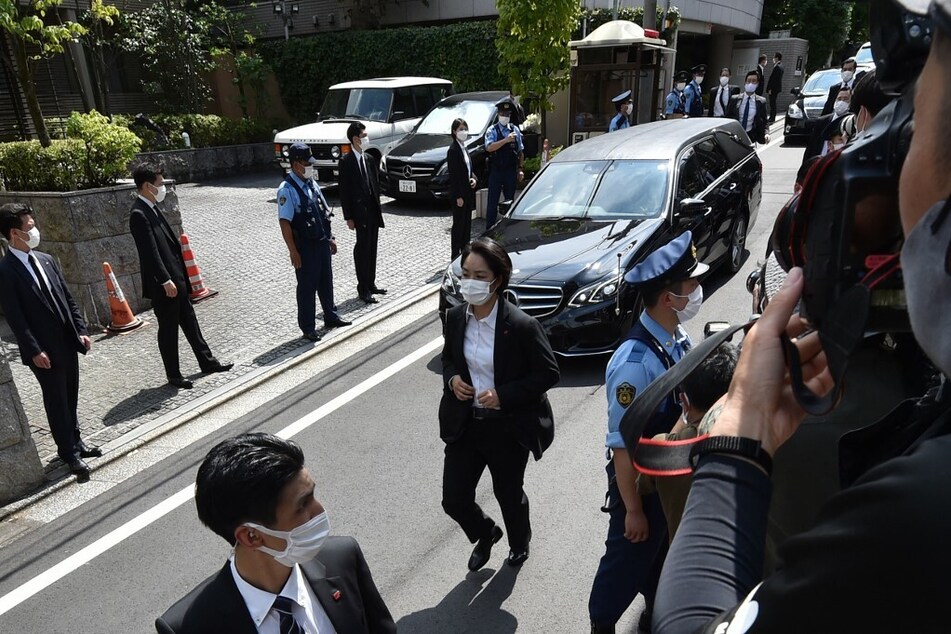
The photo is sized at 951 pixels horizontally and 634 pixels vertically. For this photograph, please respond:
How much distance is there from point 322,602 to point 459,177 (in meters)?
7.71

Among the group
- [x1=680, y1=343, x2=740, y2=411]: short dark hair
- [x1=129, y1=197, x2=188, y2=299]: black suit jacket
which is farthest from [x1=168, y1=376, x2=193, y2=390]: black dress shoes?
[x1=680, y1=343, x2=740, y2=411]: short dark hair

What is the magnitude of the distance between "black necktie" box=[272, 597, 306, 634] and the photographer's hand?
1.41 metres

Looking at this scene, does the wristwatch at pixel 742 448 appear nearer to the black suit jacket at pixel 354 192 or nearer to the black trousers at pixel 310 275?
the black trousers at pixel 310 275

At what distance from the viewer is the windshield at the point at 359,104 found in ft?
48.6

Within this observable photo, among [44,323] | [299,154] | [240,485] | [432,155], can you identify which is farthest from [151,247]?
[432,155]

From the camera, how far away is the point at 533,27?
1235 centimetres

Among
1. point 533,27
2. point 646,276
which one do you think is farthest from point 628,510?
point 533,27

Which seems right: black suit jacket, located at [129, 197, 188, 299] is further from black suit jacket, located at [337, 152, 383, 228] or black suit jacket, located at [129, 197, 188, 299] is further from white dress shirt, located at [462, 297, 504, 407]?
white dress shirt, located at [462, 297, 504, 407]

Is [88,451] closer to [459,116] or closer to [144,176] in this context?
[144,176]

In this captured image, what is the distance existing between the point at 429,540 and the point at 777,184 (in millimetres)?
12220

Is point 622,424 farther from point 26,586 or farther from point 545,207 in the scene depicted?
point 545,207

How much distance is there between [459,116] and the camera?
13734 millimetres

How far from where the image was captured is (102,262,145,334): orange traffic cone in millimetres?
7512

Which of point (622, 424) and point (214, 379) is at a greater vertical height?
point (622, 424)
